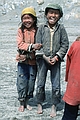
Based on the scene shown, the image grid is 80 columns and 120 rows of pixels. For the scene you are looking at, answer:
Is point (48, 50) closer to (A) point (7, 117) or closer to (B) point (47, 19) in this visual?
(B) point (47, 19)

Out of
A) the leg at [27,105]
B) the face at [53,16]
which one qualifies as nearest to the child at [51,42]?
the face at [53,16]

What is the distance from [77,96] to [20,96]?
1.58 meters

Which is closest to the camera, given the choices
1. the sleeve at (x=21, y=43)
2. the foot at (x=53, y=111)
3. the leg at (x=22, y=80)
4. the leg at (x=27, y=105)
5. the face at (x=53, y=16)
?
the face at (x=53, y=16)

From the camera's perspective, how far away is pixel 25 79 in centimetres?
495

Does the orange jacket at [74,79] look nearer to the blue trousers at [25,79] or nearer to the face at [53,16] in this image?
the face at [53,16]

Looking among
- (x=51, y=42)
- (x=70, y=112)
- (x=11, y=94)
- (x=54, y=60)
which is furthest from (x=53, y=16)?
(x=11, y=94)

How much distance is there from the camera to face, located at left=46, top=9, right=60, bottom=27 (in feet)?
14.8

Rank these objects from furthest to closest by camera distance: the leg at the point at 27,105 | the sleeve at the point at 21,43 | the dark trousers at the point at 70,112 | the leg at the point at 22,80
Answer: the leg at the point at 27,105
the leg at the point at 22,80
the sleeve at the point at 21,43
the dark trousers at the point at 70,112

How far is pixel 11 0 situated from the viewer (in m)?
24.1

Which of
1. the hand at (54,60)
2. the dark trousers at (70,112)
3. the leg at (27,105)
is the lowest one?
the leg at (27,105)

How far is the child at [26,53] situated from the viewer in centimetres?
467

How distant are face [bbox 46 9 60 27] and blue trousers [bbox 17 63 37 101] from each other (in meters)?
0.78

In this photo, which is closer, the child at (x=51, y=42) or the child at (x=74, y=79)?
the child at (x=74, y=79)

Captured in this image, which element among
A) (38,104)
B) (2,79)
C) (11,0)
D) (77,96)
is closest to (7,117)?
(38,104)
